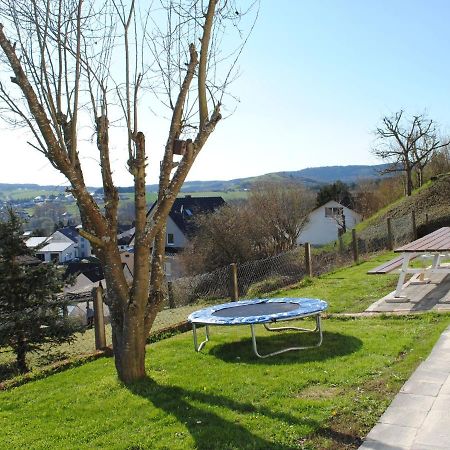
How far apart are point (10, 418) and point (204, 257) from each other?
20735 mm

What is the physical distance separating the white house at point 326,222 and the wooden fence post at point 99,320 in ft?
122

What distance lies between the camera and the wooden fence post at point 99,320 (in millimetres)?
7945

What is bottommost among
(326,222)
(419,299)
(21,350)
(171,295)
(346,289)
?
(326,222)

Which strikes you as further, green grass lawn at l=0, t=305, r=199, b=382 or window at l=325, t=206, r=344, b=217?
window at l=325, t=206, r=344, b=217

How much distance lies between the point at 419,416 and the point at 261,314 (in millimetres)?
2798

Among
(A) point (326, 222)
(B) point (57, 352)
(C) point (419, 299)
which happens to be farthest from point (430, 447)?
(A) point (326, 222)

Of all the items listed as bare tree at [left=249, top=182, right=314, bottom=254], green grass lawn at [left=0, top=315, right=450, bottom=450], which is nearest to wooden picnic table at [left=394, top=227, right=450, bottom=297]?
green grass lawn at [left=0, top=315, right=450, bottom=450]

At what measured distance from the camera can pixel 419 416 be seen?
14.5ft

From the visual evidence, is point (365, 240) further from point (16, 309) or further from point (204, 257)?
point (16, 309)

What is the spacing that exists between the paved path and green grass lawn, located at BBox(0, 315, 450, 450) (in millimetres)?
118

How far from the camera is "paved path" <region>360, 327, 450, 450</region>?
3.95 m

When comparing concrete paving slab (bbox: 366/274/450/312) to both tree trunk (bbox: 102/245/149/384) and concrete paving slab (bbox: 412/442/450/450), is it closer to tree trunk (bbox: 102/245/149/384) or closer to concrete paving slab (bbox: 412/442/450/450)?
tree trunk (bbox: 102/245/149/384)

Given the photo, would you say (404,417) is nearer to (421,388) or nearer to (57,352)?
(421,388)

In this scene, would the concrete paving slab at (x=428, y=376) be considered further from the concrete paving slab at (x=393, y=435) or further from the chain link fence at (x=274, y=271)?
the chain link fence at (x=274, y=271)
